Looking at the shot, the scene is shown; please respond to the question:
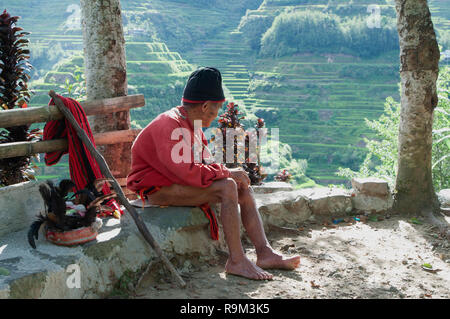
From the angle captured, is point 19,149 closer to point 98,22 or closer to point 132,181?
point 132,181

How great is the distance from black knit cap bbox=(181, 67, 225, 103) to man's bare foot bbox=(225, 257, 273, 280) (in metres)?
1.14

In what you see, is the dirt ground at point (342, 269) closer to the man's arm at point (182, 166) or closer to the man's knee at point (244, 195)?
the man's knee at point (244, 195)

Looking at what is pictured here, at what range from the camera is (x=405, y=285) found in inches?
122

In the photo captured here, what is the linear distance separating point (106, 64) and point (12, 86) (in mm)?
1188

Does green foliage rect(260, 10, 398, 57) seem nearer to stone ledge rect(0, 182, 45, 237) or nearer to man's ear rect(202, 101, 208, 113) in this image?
man's ear rect(202, 101, 208, 113)

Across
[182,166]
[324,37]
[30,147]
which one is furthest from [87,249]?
[324,37]

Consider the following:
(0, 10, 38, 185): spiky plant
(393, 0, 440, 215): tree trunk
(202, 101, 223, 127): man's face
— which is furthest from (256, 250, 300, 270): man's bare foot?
(0, 10, 38, 185): spiky plant

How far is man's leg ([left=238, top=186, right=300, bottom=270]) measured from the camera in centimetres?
319

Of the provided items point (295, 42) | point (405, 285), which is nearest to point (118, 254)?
point (405, 285)

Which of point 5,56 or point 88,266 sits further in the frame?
point 5,56

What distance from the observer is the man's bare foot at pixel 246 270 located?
9.73ft

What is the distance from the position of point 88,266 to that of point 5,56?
330 centimetres

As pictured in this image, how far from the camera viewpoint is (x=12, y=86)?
16.1 feet

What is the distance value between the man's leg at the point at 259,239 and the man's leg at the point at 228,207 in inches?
7.1
